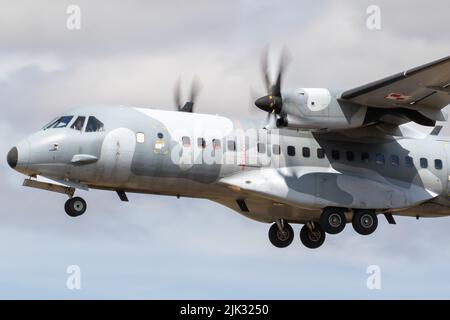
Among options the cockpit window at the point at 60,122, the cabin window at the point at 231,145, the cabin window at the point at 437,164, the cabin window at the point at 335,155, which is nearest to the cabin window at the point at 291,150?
the cabin window at the point at 335,155

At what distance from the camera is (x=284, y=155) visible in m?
31.4

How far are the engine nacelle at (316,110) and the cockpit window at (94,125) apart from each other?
5012 mm

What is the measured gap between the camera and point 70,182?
95.2 feet

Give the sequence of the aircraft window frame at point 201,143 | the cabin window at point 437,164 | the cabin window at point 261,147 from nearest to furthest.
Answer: the aircraft window frame at point 201,143 < the cabin window at point 261,147 < the cabin window at point 437,164

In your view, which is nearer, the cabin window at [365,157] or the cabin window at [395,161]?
the cabin window at [365,157]

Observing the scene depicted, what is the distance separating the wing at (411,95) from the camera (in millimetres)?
29188

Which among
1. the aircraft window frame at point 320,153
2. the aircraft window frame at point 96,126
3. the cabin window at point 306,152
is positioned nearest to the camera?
the aircraft window frame at point 96,126

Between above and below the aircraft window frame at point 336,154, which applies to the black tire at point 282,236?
below

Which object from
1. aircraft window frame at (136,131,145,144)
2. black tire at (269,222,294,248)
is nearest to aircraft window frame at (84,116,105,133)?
aircraft window frame at (136,131,145,144)

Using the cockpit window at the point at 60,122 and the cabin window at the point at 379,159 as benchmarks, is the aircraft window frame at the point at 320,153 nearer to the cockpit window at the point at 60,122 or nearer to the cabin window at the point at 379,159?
the cabin window at the point at 379,159

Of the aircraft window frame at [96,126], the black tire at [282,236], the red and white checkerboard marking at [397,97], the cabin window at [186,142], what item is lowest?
the black tire at [282,236]

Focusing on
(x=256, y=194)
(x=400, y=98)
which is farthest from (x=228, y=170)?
(x=400, y=98)

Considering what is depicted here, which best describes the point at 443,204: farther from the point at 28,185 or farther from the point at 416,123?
the point at 28,185

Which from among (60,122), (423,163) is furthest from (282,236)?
(60,122)
